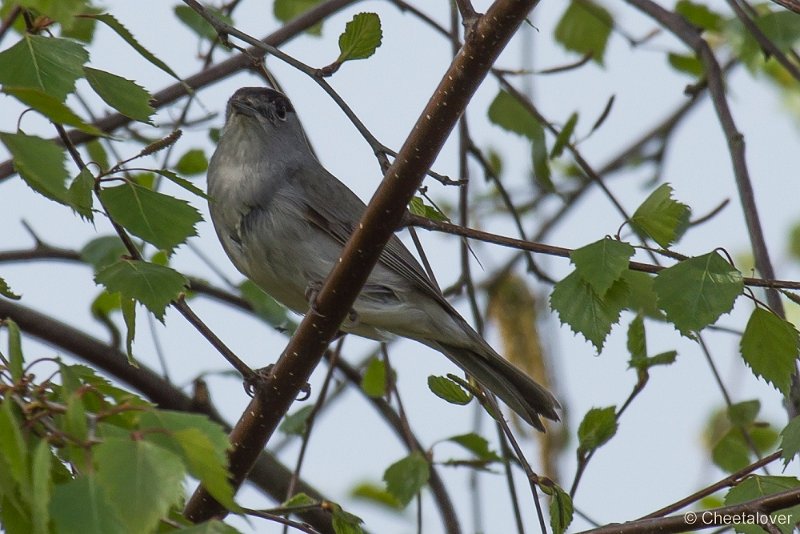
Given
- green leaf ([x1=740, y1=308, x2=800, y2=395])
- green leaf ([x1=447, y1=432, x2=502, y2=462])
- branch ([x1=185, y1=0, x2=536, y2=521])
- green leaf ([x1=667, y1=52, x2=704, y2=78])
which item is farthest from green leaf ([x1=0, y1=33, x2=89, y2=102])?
green leaf ([x1=667, y1=52, x2=704, y2=78])

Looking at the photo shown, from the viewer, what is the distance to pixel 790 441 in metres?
2.75

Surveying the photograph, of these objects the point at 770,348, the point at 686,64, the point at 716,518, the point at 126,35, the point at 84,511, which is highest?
the point at 686,64

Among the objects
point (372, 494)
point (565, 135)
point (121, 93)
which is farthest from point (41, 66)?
point (372, 494)

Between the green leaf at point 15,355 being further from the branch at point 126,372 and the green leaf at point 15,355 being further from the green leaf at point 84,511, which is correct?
the branch at point 126,372

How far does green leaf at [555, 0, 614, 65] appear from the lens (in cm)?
577

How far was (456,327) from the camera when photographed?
16.1ft

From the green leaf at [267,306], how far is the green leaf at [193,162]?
0.58m

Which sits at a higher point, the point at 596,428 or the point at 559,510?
the point at 596,428

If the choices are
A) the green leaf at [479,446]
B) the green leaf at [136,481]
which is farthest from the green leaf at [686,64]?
the green leaf at [136,481]

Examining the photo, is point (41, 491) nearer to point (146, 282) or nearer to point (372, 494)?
point (146, 282)

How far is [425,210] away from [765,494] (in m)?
1.16

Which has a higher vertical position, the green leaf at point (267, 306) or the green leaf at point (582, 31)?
the green leaf at point (582, 31)

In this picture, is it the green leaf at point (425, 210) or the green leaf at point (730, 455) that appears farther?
the green leaf at point (730, 455)

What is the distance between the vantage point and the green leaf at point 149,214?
274 centimetres
